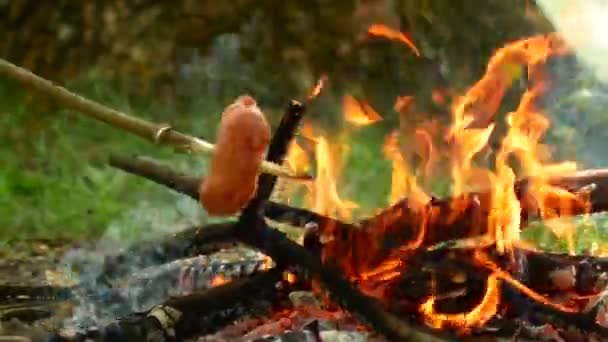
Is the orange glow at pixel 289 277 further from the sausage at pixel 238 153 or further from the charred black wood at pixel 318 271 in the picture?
the sausage at pixel 238 153

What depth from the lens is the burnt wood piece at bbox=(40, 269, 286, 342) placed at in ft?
4.88

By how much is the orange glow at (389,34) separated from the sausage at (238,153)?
5.67 feet

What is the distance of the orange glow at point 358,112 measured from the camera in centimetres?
271

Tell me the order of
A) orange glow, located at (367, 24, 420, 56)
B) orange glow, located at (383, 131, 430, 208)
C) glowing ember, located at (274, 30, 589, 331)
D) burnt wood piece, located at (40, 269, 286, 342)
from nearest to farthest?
burnt wood piece, located at (40, 269, 286, 342) < glowing ember, located at (274, 30, 589, 331) < orange glow, located at (383, 131, 430, 208) < orange glow, located at (367, 24, 420, 56)

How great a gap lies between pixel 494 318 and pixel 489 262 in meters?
0.12

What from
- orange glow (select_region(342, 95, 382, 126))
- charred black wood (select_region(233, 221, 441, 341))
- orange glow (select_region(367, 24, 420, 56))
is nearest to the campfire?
charred black wood (select_region(233, 221, 441, 341))

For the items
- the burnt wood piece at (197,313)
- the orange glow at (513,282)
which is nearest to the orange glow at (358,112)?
the orange glow at (513,282)

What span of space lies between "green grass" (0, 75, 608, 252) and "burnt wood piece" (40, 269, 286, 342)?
49 cm

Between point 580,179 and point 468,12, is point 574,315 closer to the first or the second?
point 580,179

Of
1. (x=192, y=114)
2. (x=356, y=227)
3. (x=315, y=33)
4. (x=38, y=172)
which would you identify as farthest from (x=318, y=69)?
(x=356, y=227)

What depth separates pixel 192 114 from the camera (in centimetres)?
250

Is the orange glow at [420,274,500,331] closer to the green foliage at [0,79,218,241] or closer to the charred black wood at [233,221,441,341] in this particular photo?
the charred black wood at [233,221,441,341]

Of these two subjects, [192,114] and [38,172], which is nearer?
[38,172]

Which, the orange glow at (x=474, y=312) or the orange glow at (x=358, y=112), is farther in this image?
the orange glow at (x=358, y=112)
